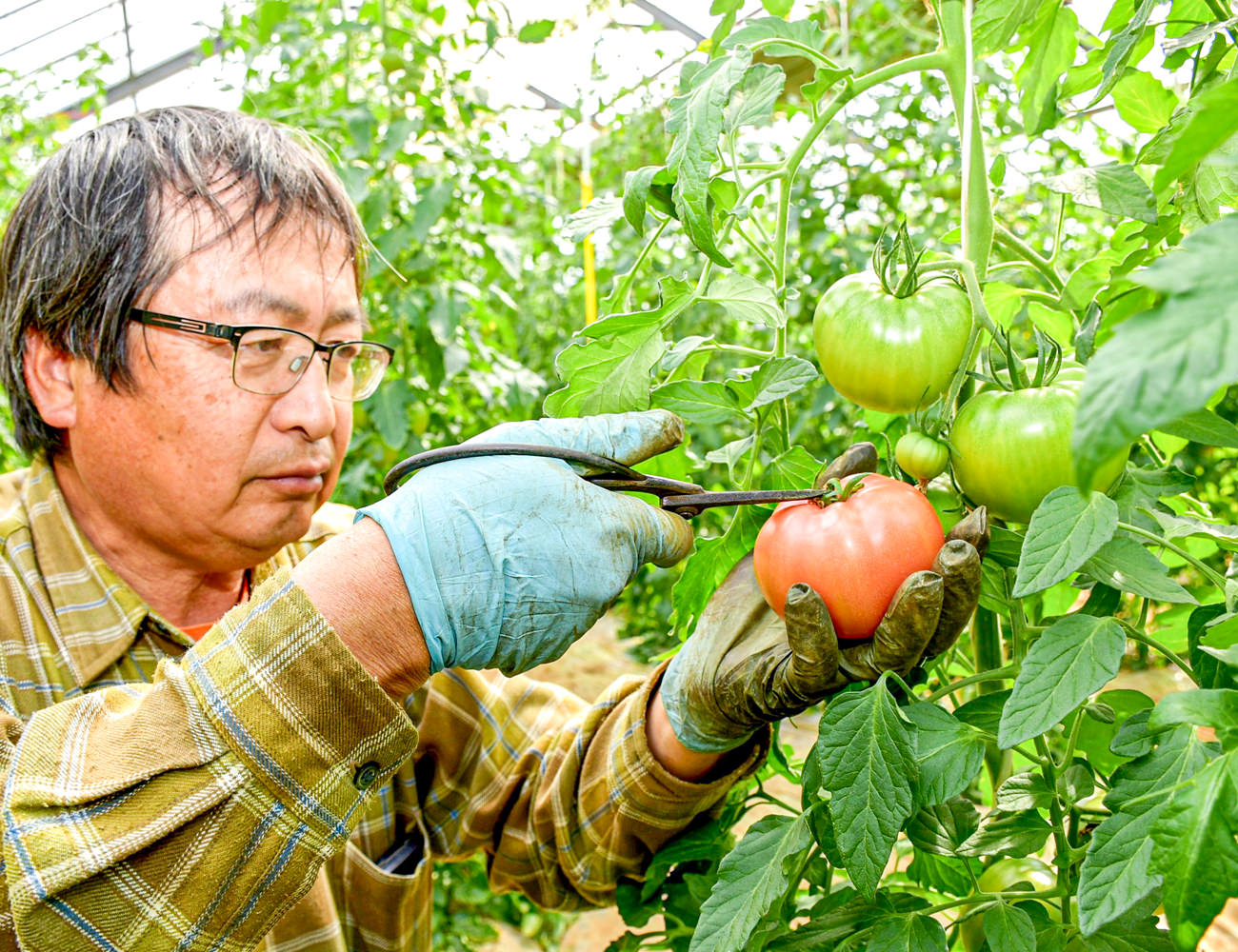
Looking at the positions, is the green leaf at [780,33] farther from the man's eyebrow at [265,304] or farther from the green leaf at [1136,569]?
the man's eyebrow at [265,304]

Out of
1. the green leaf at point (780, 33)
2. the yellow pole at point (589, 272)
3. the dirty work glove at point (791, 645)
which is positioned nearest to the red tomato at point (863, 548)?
the dirty work glove at point (791, 645)

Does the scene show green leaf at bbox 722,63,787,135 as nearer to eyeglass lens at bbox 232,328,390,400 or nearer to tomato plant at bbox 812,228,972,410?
tomato plant at bbox 812,228,972,410

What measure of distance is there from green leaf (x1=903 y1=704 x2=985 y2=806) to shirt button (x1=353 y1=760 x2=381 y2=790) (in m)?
0.44

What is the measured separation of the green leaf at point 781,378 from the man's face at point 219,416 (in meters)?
0.57

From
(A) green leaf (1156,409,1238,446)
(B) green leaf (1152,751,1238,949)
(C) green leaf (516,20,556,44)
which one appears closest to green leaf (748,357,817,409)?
(A) green leaf (1156,409,1238,446)

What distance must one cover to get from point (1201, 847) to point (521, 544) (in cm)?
53

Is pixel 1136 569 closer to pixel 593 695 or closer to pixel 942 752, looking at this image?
pixel 942 752

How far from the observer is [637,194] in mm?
759

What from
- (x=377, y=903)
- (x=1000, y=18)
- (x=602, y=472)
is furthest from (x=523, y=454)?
(x=377, y=903)

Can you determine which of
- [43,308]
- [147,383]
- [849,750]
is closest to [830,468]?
[849,750]

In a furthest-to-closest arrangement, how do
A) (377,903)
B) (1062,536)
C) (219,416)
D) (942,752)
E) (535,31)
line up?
(535,31) < (377,903) < (219,416) < (942,752) < (1062,536)

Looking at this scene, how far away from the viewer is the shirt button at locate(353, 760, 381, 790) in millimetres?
857

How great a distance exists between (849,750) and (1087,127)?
2463 mm

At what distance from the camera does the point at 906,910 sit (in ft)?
2.46
